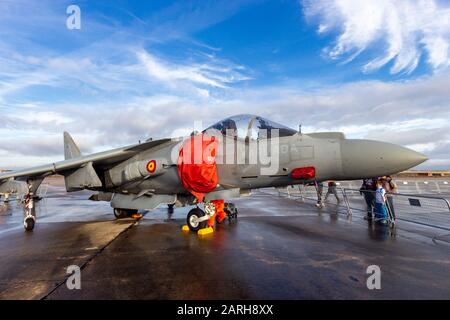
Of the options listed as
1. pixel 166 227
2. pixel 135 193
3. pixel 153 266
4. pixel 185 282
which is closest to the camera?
pixel 185 282

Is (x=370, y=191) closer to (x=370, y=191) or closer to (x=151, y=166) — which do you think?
(x=370, y=191)

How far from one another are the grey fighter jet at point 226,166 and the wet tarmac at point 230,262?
1.21 metres

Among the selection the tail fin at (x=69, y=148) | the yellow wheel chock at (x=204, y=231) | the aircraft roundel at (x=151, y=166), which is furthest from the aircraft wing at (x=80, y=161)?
the tail fin at (x=69, y=148)

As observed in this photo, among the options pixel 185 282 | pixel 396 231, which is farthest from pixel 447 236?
pixel 185 282

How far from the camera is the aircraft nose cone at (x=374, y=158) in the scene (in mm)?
5555

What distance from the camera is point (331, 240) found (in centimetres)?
643

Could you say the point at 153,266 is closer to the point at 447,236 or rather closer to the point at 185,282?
the point at 185,282

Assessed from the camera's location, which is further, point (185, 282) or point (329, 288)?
point (185, 282)

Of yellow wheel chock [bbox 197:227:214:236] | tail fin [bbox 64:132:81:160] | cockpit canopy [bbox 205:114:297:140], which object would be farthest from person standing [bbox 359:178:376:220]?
tail fin [bbox 64:132:81:160]

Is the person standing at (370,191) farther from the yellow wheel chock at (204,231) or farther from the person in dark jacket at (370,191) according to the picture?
the yellow wheel chock at (204,231)

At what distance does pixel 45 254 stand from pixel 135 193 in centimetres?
398

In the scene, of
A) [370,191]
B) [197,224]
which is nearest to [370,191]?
[370,191]

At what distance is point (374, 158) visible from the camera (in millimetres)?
5738

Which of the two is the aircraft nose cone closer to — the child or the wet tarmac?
the wet tarmac
